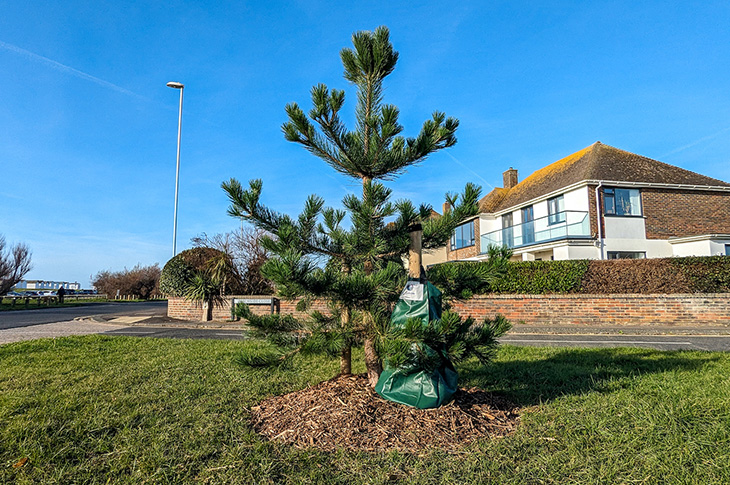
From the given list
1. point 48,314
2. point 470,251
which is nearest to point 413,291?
point 48,314

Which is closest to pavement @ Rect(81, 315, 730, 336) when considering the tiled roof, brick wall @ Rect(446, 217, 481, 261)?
the tiled roof

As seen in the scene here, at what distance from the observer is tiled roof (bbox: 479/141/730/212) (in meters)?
21.9

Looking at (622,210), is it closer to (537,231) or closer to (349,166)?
(537,231)

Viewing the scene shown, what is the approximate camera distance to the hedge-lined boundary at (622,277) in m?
14.8

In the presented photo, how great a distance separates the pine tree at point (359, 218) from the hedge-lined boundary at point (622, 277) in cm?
1158

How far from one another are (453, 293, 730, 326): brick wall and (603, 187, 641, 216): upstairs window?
312 inches

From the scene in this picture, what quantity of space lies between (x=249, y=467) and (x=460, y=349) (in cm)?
178

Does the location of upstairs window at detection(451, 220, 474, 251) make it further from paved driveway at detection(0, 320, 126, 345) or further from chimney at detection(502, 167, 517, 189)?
paved driveway at detection(0, 320, 126, 345)

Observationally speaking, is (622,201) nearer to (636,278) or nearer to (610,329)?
(636,278)

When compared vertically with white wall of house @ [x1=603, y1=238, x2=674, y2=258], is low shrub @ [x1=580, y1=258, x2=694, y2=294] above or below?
below

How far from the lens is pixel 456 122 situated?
443 cm

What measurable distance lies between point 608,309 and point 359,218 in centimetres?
1363

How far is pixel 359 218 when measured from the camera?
12.5 ft

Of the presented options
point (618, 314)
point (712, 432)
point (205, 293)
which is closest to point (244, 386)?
point (712, 432)
